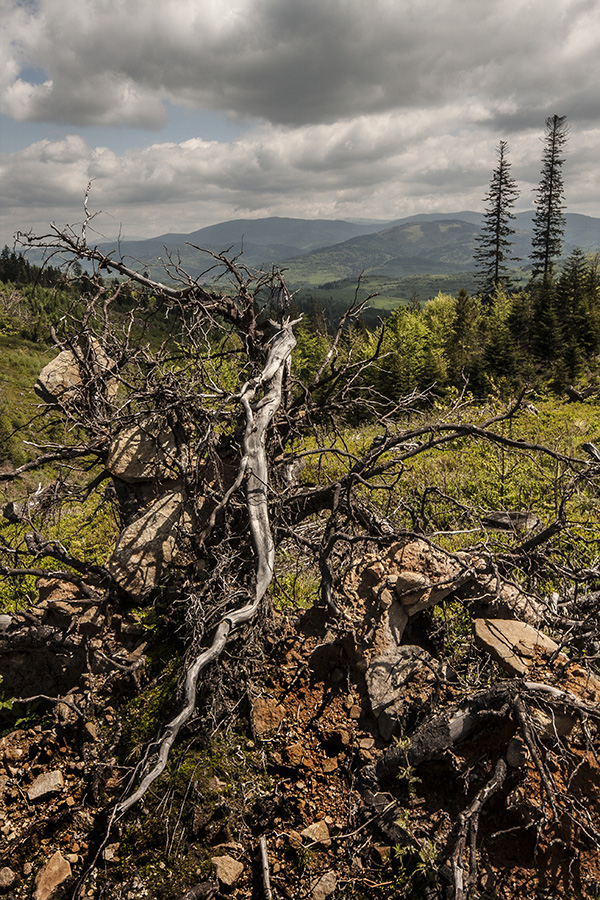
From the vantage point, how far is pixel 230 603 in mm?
3523

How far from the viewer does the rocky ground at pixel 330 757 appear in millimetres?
2766

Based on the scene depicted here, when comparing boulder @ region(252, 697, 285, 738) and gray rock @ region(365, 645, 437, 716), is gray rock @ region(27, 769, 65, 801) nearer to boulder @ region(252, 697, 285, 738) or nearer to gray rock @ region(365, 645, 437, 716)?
boulder @ region(252, 697, 285, 738)

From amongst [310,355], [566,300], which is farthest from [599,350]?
[310,355]

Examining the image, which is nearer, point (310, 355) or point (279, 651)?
point (279, 651)

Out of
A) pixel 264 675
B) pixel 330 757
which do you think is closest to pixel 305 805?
pixel 330 757

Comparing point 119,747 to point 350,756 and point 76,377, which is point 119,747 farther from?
point 76,377

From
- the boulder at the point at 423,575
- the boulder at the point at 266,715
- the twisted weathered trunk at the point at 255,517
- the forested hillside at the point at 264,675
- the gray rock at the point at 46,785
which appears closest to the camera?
the twisted weathered trunk at the point at 255,517

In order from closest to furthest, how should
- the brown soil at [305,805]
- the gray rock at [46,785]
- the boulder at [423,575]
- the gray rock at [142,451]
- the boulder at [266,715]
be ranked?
1. the brown soil at [305,805]
2. the gray rock at [46,785]
3. the boulder at [266,715]
4. the boulder at [423,575]
5. the gray rock at [142,451]

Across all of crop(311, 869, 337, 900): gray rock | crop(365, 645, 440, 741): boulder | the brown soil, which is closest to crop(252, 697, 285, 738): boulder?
the brown soil

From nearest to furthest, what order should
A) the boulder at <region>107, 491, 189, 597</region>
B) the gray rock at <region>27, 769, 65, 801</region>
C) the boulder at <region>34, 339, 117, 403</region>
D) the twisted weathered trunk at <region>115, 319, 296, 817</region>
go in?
the twisted weathered trunk at <region>115, 319, 296, 817</region> < the gray rock at <region>27, 769, 65, 801</region> < the boulder at <region>107, 491, 189, 597</region> < the boulder at <region>34, 339, 117, 403</region>

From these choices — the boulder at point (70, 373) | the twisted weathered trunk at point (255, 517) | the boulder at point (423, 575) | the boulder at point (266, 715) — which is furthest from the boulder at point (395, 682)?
the boulder at point (70, 373)

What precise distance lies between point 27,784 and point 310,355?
5120cm

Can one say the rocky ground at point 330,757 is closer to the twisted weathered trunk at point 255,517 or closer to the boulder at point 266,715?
the boulder at point 266,715

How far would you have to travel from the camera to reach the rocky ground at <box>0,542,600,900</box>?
2.77 m
